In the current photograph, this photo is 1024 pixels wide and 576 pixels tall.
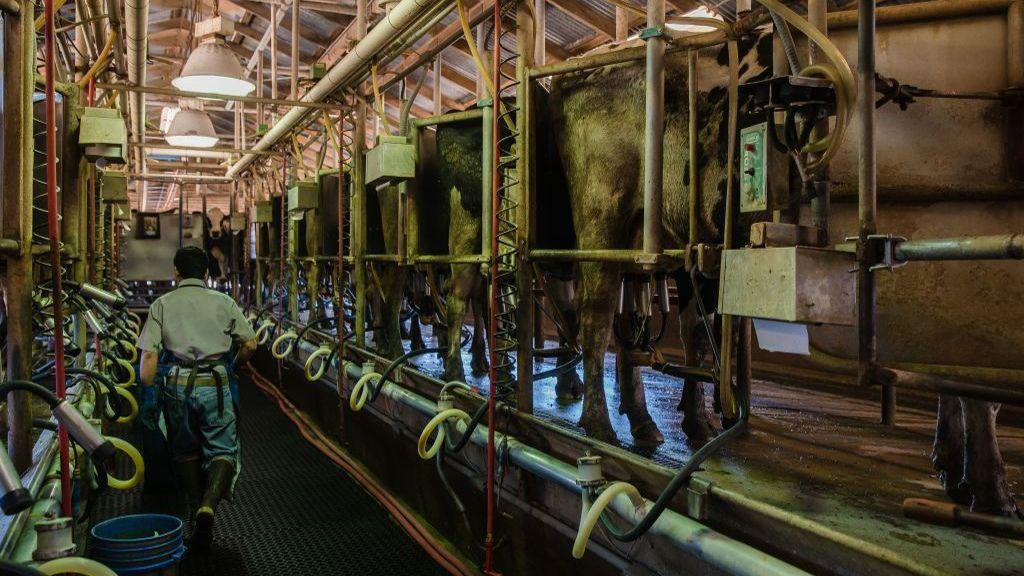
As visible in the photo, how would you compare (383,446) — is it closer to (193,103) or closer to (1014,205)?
(1014,205)

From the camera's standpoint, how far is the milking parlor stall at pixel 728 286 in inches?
90.3

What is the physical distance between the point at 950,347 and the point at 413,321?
6.01 m

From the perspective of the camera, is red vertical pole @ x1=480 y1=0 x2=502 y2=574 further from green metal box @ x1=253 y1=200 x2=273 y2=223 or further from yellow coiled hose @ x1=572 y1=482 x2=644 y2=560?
green metal box @ x1=253 y1=200 x2=273 y2=223

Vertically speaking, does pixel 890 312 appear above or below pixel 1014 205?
below

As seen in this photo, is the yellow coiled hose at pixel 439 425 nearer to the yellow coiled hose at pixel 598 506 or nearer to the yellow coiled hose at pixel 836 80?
the yellow coiled hose at pixel 598 506

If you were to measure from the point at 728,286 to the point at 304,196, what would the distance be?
617 centimetres

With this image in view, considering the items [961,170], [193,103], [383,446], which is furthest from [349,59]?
[193,103]

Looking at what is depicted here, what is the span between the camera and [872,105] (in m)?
2.20

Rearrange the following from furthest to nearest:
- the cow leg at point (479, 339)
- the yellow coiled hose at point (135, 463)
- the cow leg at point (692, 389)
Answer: the cow leg at point (479, 339), the cow leg at point (692, 389), the yellow coiled hose at point (135, 463)

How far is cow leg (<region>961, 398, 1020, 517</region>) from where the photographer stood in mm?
2449

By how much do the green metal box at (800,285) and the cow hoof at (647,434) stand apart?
60.1 inches

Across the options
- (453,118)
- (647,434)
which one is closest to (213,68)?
(453,118)

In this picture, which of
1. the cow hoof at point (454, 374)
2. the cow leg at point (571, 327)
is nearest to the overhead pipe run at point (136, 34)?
the cow hoof at point (454, 374)

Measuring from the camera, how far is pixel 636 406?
12.8ft
